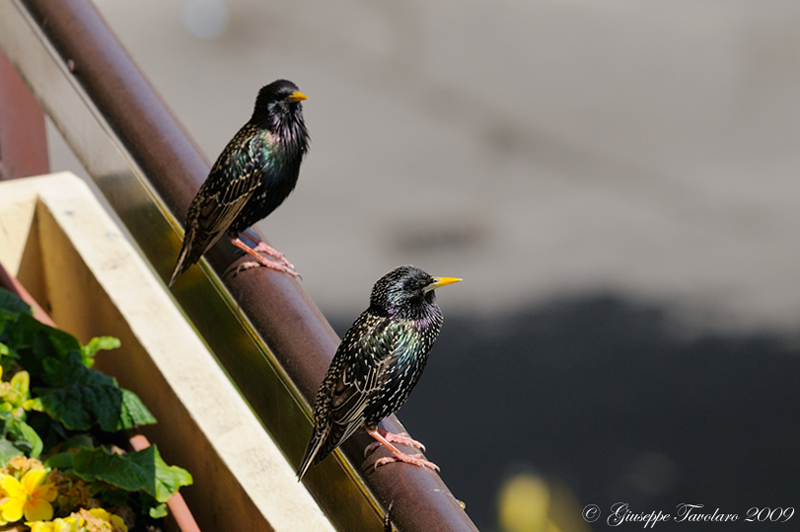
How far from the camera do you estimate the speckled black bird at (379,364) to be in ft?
2.74

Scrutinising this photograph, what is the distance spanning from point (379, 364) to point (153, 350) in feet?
A: 2.02

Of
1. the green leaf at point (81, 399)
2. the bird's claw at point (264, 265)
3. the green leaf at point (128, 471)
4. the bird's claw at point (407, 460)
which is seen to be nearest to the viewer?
the bird's claw at point (407, 460)

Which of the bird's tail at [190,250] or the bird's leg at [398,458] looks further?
the bird's tail at [190,250]

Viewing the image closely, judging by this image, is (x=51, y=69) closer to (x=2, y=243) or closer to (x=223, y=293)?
(x=223, y=293)

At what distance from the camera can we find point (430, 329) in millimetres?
877

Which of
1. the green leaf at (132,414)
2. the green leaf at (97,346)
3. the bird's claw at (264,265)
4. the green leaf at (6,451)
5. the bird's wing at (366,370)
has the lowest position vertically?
the green leaf at (6,451)

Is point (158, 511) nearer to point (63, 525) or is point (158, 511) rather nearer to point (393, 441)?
point (63, 525)

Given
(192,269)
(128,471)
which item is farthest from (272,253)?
(128,471)

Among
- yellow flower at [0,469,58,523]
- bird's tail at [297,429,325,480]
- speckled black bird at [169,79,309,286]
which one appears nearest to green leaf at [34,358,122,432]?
yellow flower at [0,469,58,523]

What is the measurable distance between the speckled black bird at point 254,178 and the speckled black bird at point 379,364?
0.67 ft

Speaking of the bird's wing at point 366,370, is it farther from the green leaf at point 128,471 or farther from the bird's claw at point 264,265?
the green leaf at point 128,471

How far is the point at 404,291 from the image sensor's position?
2.80ft

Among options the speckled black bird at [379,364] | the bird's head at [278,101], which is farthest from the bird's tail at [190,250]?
the speckled black bird at [379,364]

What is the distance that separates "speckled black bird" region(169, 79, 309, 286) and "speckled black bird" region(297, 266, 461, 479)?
0.67 feet
